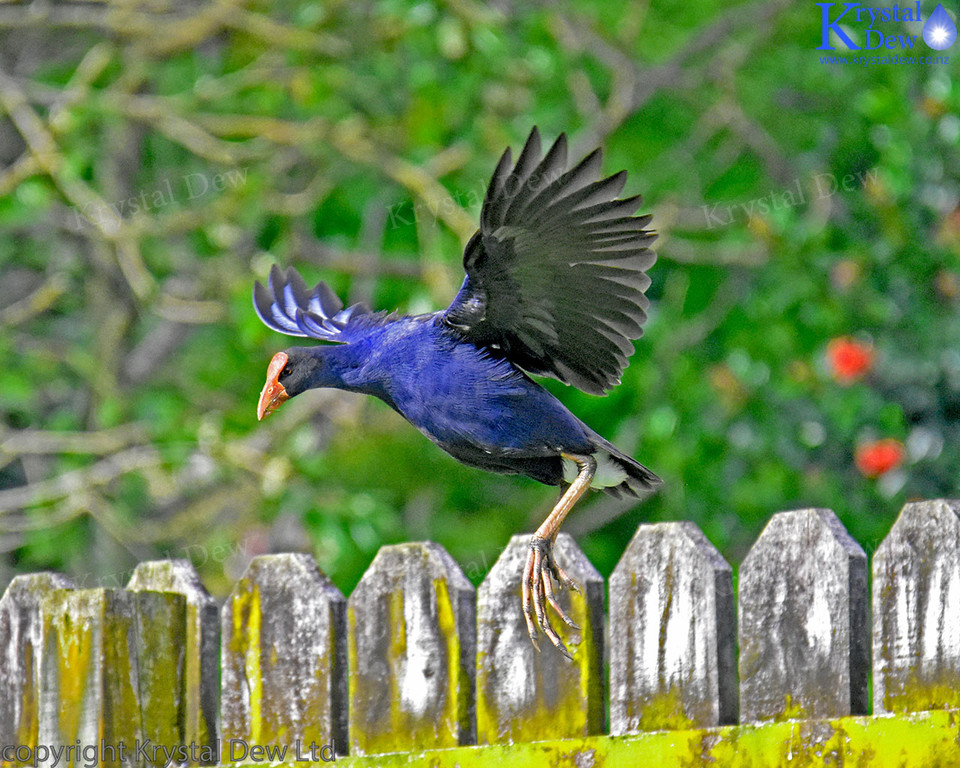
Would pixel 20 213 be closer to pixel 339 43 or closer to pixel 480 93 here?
pixel 339 43

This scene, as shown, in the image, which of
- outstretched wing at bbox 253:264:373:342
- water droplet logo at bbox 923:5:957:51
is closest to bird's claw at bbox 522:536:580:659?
outstretched wing at bbox 253:264:373:342

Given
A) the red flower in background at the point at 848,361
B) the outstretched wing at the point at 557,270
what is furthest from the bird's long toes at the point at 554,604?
the red flower in background at the point at 848,361

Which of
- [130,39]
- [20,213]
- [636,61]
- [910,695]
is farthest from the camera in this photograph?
[636,61]

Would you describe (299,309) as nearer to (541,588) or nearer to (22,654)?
(22,654)

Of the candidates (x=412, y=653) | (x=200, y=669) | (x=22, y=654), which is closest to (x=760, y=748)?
(x=412, y=653)

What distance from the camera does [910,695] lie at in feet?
7.25

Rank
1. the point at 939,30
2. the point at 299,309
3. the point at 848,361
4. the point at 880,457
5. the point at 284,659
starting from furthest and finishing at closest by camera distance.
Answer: the point at 939,30
the point at 848,361
the point at 880,457
the point at 299,309
the point at 284,659

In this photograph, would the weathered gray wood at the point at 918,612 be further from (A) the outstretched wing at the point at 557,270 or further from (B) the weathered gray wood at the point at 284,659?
(B) the weathered gray wood at the point at 284,659

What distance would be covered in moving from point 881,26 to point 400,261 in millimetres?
2139

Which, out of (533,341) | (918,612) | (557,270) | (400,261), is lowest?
(918,612)

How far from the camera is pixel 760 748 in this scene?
227cm

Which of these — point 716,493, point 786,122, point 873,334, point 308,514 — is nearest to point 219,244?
point 308,514

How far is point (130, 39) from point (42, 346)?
1.35 m

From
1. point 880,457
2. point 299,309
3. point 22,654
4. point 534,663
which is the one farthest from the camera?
point 880,457
